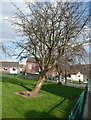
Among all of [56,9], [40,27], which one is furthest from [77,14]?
[40,27]

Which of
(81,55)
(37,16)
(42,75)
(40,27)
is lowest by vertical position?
(42,75)

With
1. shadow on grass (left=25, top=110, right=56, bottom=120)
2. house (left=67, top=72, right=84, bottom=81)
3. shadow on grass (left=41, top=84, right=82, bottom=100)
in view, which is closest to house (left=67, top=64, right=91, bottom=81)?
house (left=67, top=72, right=84, bottom=81)

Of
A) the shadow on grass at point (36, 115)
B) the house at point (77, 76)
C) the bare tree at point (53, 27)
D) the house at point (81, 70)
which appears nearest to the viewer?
the shadow on grass at point (36, 115)

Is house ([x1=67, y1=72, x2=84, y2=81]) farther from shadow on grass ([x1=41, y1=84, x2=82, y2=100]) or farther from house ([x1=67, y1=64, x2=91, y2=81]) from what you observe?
shadow on grass ([x1=41, y1=84, x2=82, y2=100])

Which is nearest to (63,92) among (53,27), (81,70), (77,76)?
(53,27)

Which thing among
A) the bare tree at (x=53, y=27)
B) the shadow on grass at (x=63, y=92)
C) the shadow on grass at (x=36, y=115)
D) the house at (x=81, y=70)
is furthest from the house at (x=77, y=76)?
the shadow on grass at (x=36, y=115)

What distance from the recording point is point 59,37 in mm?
14125

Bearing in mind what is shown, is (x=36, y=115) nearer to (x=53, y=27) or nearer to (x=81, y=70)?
(x=53, y=27)

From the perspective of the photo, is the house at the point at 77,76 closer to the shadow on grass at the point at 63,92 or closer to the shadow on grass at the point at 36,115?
the shadow on grass at the point at 63,92

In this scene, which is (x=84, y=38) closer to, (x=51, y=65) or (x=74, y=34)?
(x=74, y=34)

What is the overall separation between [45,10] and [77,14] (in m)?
2.44

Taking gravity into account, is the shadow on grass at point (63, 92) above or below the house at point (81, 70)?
below

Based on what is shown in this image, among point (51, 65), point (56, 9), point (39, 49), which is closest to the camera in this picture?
A: point (56, 9)

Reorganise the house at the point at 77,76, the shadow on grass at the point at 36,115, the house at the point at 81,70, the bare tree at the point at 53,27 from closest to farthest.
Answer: the shadow on grass at the point at 36,115 → the bare tree at the point at 53,27 → the house at the point at 81,70 → the house at the point at 77,76
